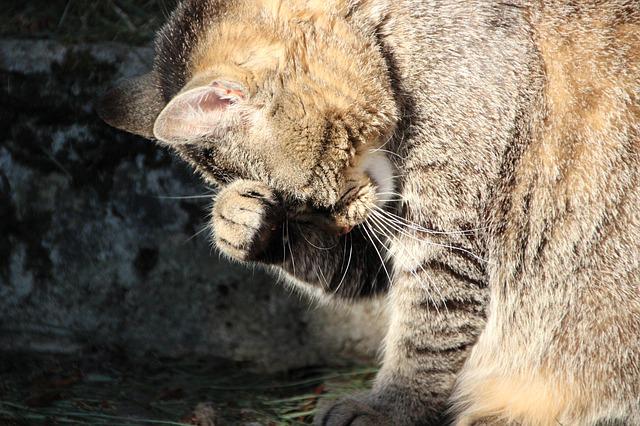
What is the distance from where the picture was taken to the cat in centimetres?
272

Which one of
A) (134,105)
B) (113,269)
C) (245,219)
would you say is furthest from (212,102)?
(113,269)

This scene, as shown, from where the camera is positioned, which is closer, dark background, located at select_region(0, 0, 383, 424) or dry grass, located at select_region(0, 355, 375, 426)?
dry grass, located at select_region(0, 355, 375, 426)

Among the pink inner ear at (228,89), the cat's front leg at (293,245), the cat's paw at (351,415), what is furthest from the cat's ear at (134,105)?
the cat's paw at (351,415)

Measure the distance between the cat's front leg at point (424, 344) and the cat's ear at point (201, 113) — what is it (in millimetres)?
788

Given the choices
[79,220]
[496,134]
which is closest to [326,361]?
[79,220]

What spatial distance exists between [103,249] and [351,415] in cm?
124

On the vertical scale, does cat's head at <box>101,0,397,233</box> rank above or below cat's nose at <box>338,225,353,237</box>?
above

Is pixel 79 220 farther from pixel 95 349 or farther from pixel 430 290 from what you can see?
pixel 430 290

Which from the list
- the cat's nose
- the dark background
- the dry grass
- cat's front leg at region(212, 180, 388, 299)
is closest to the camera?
cat's front leg at region(212, 180, 388, 299)

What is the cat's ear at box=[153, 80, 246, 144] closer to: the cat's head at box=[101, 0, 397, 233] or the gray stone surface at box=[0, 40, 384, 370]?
the cat's head at box=[101, 0, 397, 233]

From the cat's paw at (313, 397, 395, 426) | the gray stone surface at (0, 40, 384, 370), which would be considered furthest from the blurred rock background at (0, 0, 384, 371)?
the cat's paw at (313, 397, 395, 426)

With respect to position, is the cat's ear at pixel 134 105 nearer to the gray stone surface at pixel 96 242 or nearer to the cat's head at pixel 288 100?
the cat's head at pixel 288 100

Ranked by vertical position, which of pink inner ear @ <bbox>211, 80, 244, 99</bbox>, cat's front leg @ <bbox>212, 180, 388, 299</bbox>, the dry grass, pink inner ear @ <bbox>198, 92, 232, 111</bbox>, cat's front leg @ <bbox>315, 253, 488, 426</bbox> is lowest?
the dry grass

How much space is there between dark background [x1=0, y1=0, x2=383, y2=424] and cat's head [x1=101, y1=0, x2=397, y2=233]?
0.85m
